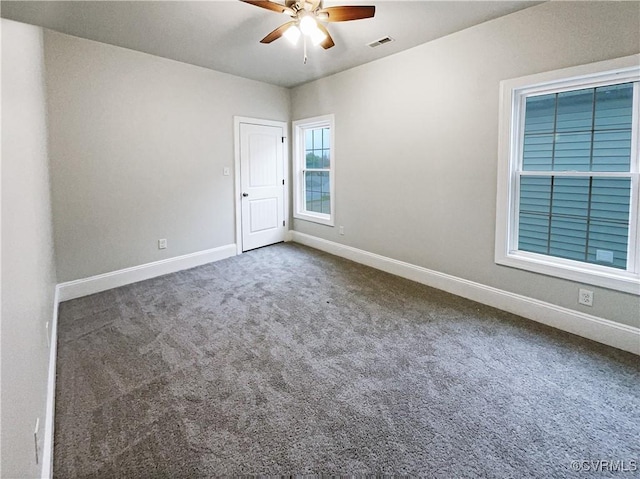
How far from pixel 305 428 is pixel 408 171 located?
3014 millimetres

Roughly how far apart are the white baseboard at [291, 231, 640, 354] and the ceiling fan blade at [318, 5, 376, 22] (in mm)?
2597

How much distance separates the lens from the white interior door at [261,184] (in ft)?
16.7

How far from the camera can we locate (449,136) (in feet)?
11.4

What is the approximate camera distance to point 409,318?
3047 mm

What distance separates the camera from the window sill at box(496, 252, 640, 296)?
8.20 ft

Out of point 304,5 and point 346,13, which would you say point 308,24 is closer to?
point 304,5

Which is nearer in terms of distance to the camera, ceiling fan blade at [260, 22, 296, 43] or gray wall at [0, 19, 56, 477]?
gray wall at [0, 19, 56, 477]

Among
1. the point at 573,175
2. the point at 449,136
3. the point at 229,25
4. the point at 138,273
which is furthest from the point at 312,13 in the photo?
the point at 138,273

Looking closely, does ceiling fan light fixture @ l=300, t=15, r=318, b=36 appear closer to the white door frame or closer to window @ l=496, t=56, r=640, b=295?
window @ l=496, t=56, r=640, b=295

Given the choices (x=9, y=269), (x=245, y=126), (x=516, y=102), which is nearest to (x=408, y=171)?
(x=516, y=102)

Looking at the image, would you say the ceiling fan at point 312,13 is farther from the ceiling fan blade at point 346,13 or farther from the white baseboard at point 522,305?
the white baseboard at point 522,305

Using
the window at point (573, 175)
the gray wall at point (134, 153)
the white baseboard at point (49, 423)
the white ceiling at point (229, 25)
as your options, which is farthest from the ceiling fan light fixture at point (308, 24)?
the white baseboard at point (49, 423)

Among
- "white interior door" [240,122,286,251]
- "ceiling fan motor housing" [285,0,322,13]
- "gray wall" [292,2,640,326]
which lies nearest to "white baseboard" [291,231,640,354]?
"gray wall" [292,2,640,326]

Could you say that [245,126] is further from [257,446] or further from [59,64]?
[257,446]
